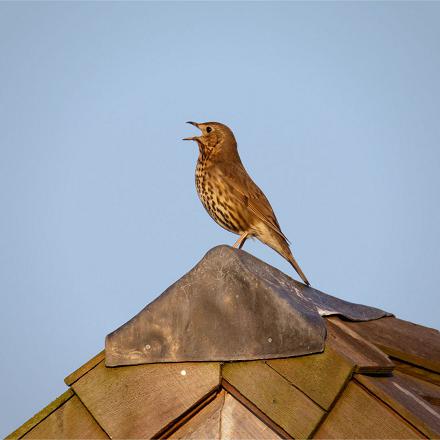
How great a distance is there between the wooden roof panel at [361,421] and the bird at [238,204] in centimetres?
394

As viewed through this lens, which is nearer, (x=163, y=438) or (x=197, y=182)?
(x=163, y=438)

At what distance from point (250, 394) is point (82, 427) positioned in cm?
77

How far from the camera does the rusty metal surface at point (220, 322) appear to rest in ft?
11.0

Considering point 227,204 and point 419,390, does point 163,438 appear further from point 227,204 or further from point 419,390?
point 227,204

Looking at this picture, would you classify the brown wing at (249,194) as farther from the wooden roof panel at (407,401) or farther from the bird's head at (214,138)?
the wooden roof panel at (407,401)

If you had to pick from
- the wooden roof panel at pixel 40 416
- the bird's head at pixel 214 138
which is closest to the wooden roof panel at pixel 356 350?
the wooden roof panel at pixel 40 416

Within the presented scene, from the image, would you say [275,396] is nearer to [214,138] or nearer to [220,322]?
[220,322]

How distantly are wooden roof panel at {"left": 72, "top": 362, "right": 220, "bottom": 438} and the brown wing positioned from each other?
4011 millimetres

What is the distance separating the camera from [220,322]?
135 inches

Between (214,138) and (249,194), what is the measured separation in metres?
0.97

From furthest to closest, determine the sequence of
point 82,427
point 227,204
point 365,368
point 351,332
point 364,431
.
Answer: point 227,204 → point 351,332 → point 82,427 → point 365,368 → point 364,431

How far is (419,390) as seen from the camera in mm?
3996

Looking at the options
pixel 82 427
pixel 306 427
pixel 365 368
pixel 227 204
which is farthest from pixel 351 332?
pixel 227 204

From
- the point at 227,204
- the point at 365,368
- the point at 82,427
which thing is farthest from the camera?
the point at 227,204
